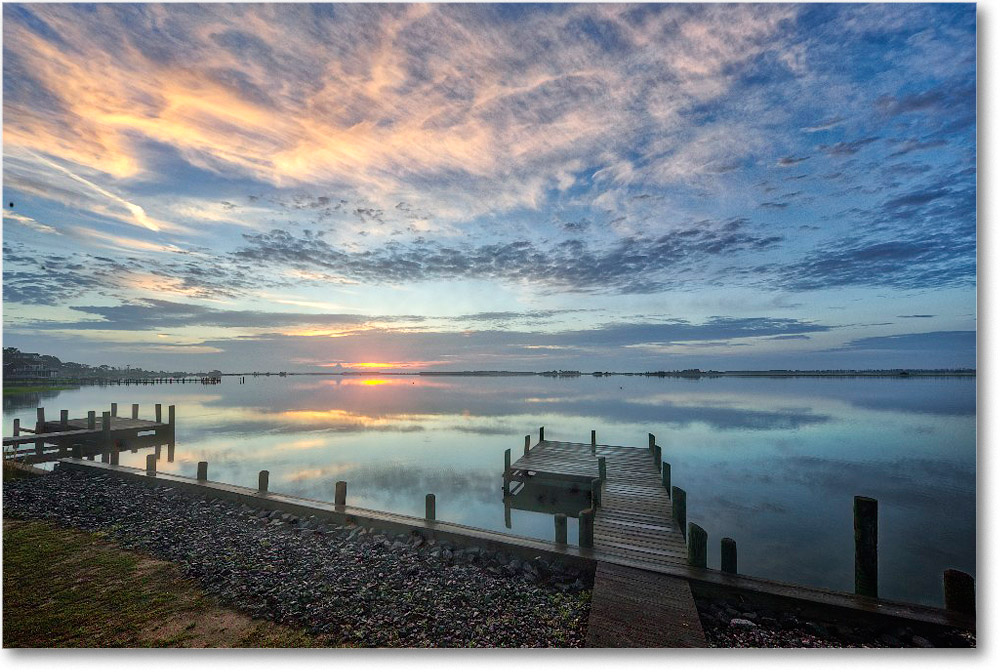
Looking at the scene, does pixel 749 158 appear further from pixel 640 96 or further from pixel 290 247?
pixel 290 247

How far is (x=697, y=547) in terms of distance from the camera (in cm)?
552

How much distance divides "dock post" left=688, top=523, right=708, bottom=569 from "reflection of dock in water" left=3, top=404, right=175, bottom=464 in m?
18.4

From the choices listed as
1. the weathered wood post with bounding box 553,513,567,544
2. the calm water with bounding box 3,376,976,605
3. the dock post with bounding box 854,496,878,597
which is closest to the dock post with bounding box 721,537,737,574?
the dock post with bounding box 854,496,878,597

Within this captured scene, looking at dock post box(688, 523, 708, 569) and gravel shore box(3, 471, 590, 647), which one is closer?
gravel shore box(3, 471, 590, 647)

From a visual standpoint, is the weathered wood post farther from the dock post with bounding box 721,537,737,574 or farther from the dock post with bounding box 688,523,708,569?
the dock post with bounding box 721,537,737,574

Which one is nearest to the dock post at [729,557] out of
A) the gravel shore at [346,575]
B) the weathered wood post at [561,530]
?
the gravel shore at [346,575]

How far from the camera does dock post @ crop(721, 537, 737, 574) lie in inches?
211

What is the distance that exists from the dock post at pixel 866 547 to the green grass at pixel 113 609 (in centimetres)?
612

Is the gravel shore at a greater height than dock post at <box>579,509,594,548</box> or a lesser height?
lesser

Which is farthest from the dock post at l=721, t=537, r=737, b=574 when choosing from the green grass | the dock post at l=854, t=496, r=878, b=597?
the green grass

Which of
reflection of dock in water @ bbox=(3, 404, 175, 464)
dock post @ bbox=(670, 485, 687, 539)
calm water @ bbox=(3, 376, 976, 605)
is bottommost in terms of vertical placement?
calm water @ bbox=(3, 376, 976, 605)

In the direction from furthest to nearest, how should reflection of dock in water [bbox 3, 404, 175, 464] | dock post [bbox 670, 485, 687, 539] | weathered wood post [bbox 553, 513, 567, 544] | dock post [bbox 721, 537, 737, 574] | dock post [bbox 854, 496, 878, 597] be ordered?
reflection of dock in water [bbox 3, 404, 175, 464] < dock post [bbox 670, 485, 687, 539] < weathered wood post [bbox 553, 513, 567, 544] < dock post [bbox 721, 537, 737, 574] < dock post [bbox 854, 496, 878, 597]

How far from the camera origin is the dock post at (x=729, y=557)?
5352mm

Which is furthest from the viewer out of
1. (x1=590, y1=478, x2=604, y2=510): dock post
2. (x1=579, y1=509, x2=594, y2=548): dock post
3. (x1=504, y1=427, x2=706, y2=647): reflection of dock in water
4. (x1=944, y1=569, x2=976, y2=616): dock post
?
(x1=590, y1=478, x2=604, y2=510): dock post
